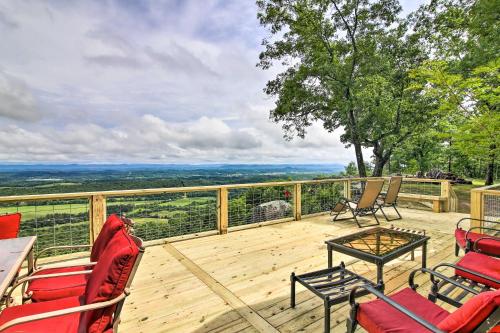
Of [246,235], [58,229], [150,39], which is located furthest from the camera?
[150,39]

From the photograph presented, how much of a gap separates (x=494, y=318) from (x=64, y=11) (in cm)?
852

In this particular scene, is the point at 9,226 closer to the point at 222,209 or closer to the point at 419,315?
the point at 222,209

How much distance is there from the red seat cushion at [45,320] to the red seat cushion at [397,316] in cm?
168

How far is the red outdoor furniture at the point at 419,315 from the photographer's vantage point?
1099 mm

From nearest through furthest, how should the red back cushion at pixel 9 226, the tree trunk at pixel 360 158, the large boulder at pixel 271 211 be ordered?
the red back cushion at pixel 9 226 → the large boulder at pixel 271 211 → the tree trunk at pixel 360 158

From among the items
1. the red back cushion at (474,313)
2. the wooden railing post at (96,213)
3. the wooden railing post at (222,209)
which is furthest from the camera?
the wooden railing post at (222,209)

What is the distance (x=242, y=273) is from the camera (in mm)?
3330

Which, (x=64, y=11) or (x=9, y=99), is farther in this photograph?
(x=9, y=99)

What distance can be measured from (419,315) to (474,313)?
1.99ft

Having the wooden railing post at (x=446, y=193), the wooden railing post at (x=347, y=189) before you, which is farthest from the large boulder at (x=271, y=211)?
the wooden railing post at (x=446, y=193)

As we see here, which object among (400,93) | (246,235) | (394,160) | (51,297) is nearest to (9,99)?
(246,235)

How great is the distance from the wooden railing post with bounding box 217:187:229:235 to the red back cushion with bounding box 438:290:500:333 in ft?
13.3

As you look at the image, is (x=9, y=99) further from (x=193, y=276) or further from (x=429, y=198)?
(x=429, y=198)

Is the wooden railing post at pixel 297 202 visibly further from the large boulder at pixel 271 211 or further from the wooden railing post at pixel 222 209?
the wooden railing post at pixel 222 209
